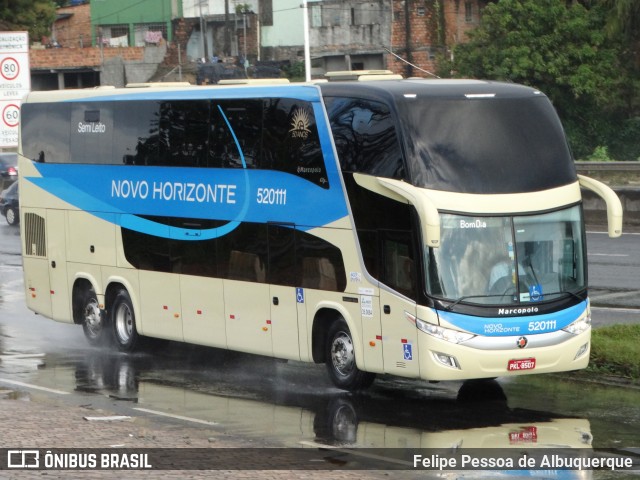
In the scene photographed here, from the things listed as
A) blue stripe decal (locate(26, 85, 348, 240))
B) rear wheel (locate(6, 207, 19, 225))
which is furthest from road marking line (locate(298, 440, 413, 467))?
rear wheel (locate(6, 207, 19, 225))

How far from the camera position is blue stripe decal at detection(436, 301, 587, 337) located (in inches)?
595

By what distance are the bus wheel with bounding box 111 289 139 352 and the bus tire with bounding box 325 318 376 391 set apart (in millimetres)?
4972

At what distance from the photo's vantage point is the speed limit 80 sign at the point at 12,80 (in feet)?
88.1

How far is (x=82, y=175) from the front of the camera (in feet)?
71.3

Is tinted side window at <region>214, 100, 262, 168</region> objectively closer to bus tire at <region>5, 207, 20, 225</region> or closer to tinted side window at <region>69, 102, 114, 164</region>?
tinted side window at <region>69, 102, 114, 164</region>

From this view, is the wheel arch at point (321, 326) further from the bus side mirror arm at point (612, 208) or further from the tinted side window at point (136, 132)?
the tinted side window at point (136, 132)

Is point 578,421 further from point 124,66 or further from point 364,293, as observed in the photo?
point 124,66

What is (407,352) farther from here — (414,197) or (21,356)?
(21,356)

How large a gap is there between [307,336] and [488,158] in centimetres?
342

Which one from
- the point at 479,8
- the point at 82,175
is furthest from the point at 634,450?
the point at 479,8

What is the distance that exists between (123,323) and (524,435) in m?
9.24

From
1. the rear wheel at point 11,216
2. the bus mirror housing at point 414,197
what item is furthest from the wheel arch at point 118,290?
the rear wheel at point 11,216

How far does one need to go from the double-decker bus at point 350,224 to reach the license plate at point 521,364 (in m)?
0.01

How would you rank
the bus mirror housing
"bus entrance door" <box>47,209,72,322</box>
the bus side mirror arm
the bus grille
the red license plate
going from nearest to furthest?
the red license plate, the bus mirror housing, the bus side mirror arm, "bus entrance door" <box>47,209,72,322</box>, the bus grille
